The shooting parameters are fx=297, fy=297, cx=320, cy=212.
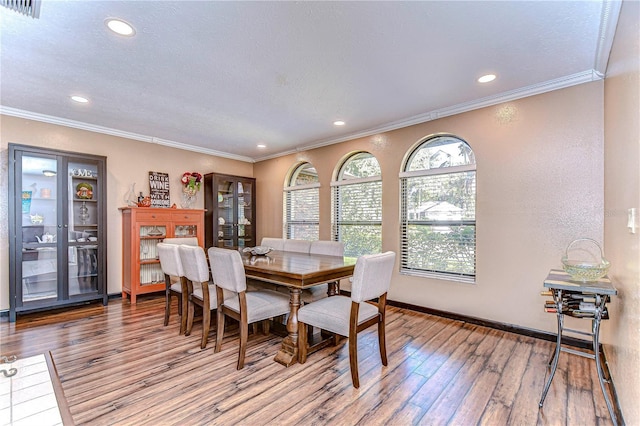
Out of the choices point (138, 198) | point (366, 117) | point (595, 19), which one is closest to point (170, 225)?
point (138, 198)

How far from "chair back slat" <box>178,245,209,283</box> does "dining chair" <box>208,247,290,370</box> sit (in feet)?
0.44

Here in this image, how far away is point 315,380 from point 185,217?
359 centimetres

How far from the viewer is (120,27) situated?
2014mm

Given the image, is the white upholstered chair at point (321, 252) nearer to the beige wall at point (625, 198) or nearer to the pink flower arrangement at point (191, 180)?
the beige wall at point (625, 198)

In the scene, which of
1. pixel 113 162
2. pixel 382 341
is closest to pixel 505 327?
pixel 382 341

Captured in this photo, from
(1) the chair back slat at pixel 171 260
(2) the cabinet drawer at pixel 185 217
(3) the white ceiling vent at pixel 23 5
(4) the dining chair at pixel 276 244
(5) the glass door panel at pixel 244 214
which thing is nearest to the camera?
(3) the white ceiling vent at pixel 23 5

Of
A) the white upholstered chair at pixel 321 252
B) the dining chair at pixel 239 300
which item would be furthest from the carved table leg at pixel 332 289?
the dining chair at pixel 239 300

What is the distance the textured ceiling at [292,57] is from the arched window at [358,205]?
90 cm

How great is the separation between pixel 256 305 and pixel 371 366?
1.07 meters

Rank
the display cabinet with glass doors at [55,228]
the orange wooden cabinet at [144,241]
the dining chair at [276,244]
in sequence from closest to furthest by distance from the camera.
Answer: the display cabinet with glass doors at [55,228]
the dining chair at [276,244]
the orange wooden cabinet at [144,241]

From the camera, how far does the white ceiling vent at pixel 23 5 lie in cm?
175

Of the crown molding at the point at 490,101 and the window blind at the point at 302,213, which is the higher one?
the crown molding at the point at 490,101

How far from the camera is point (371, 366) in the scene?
7.95 ft

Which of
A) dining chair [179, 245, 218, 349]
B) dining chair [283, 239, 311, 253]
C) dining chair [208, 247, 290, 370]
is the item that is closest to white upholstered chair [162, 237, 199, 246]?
dining chair [179, 245, 218, 349]
